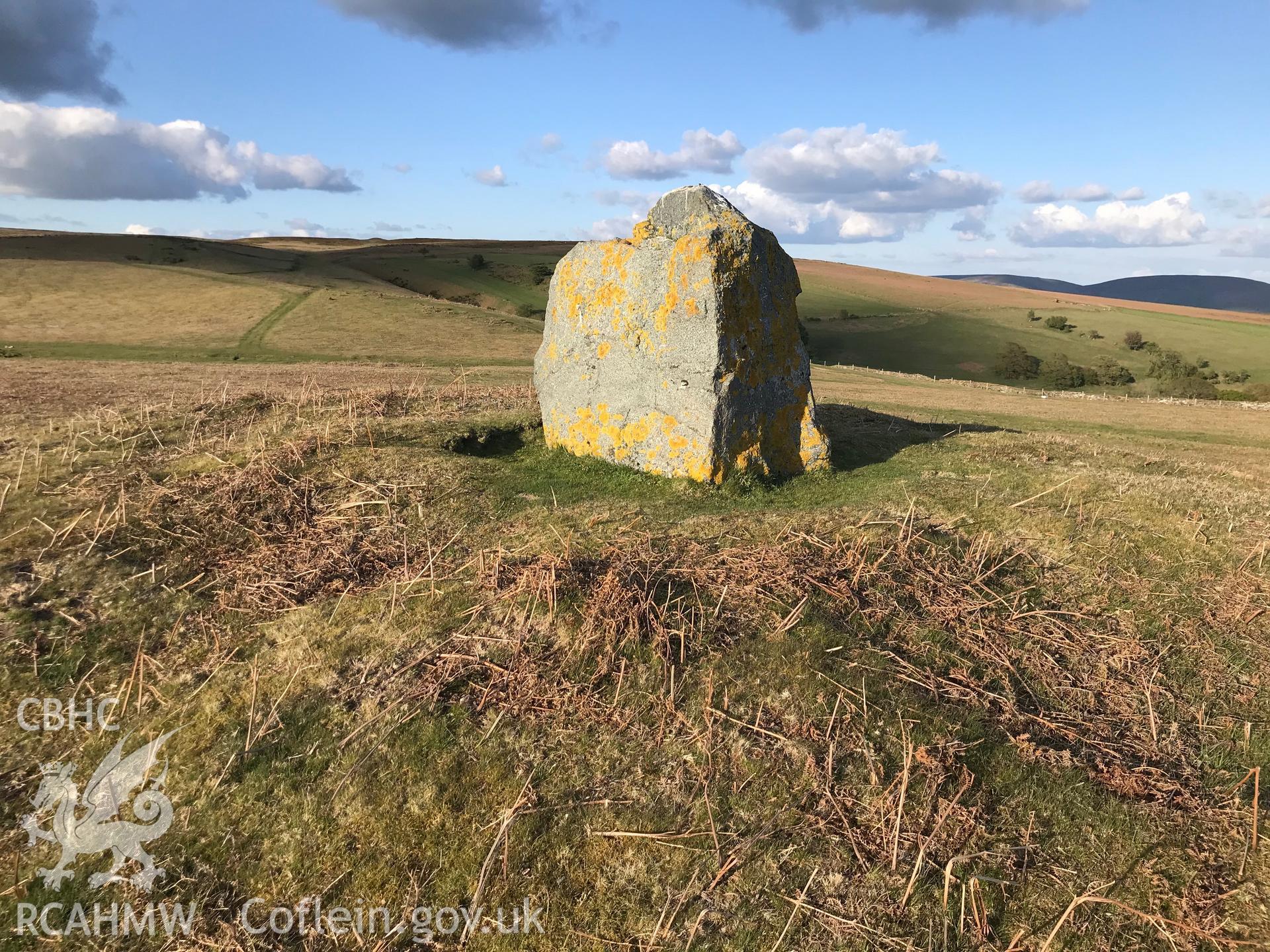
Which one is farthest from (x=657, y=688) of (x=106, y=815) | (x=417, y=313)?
(x=417, y=313)

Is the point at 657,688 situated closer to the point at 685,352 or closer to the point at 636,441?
the point at 636,441

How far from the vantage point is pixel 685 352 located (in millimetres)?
9969

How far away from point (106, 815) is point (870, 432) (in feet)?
40.6

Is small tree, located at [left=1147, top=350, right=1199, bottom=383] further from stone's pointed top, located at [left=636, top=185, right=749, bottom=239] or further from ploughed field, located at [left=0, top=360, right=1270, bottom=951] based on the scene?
stone's pointed top, located at [left=636, top=185, right=749, bottom=239]

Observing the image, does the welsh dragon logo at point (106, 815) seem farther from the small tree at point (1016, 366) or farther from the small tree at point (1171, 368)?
the small tree at point (1171, 368)

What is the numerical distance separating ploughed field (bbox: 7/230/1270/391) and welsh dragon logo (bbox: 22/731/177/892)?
26.8 m

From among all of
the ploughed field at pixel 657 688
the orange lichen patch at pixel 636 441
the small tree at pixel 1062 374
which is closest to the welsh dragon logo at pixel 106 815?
the ploughed field at pixel 657 688

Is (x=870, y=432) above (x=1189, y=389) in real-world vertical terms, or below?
below

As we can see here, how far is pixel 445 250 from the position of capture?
4156 inches

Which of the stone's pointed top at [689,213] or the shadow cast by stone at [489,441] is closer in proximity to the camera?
the stone's pointed top at [689,213]

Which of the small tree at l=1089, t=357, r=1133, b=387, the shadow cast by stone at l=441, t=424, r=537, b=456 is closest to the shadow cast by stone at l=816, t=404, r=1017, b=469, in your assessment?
the shadow cast by stone at l=441, t=424, r=537, b=456

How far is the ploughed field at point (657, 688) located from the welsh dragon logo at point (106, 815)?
92mm

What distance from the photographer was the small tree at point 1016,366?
54812mm

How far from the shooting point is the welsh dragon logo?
4.34 metres
